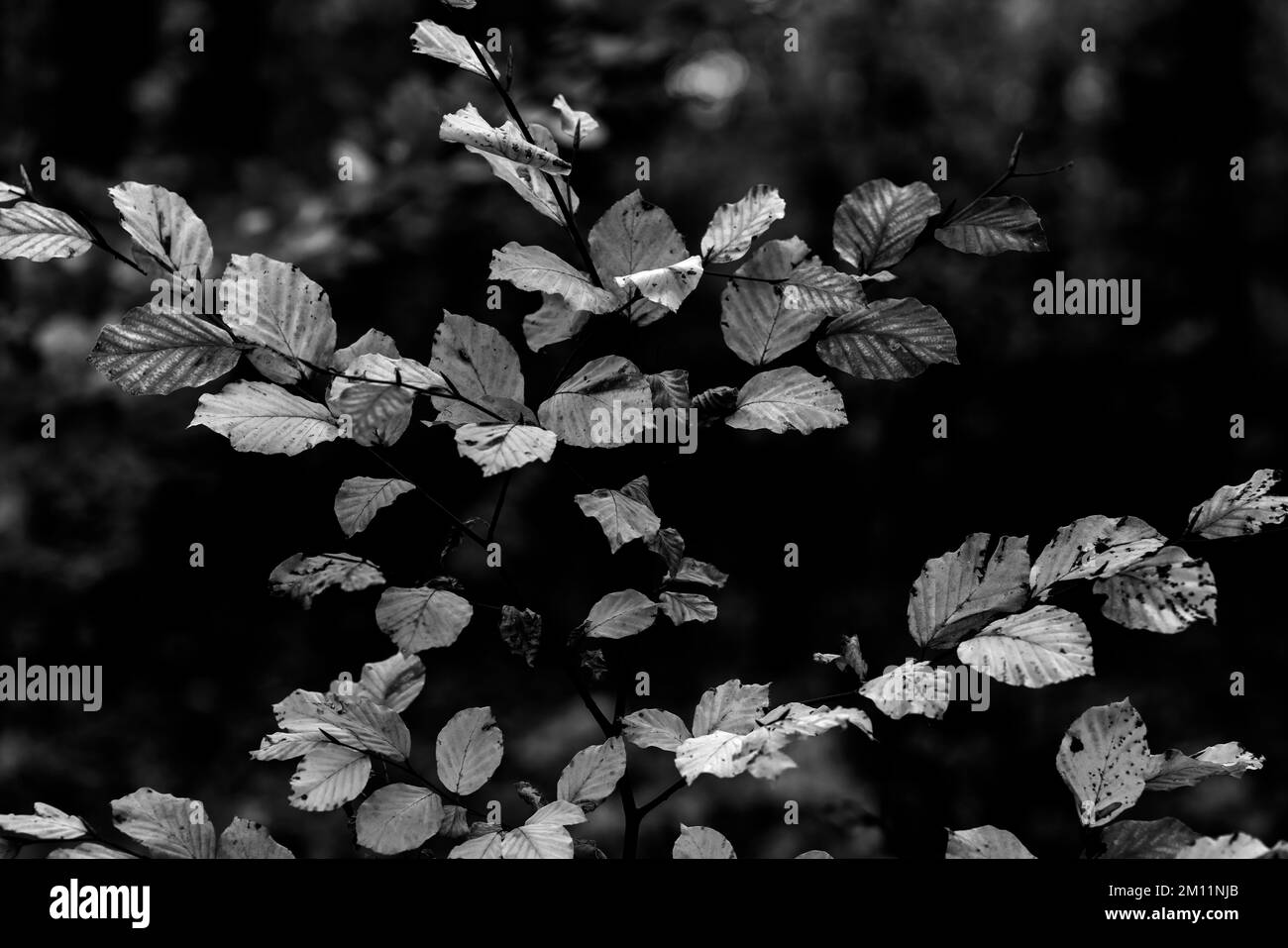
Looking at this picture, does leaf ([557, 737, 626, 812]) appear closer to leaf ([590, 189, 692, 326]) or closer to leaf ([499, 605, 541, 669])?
leaf ([499, 605, 541, 669])

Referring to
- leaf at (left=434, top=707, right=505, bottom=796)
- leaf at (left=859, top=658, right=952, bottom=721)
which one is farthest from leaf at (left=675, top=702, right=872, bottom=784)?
leaf at (left=434, top=707, right=505, bottom=796)

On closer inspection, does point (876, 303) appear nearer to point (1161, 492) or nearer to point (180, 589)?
point (180, 589)

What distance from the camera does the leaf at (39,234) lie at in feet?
1.37

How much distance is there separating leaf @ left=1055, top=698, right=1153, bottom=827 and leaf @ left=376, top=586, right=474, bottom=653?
27 centimetres

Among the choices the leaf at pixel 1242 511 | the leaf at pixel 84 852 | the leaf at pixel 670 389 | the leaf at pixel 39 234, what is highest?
the leaf at pixel 39 234

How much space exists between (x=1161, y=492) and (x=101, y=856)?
228 centimetres

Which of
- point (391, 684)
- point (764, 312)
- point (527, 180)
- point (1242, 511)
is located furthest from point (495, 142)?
point (1242, 511)

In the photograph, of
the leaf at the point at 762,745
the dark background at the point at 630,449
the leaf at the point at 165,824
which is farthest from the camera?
the dark background at the point at 630,449

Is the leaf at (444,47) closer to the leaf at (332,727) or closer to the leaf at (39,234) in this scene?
the leaf at (39,234)

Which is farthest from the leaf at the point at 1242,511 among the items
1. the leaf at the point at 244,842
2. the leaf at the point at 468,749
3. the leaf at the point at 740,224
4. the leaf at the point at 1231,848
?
the leaf at the point at 244,842

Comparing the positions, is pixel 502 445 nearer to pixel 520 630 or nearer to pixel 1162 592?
pixel 520 630

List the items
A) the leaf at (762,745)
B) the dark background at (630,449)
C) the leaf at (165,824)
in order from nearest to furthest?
the leaf at (762,745) < the leaf at (165,824) < the dark background at (630,449)

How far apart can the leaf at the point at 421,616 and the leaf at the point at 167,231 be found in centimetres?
17

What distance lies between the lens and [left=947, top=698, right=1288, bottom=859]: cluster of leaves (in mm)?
422
